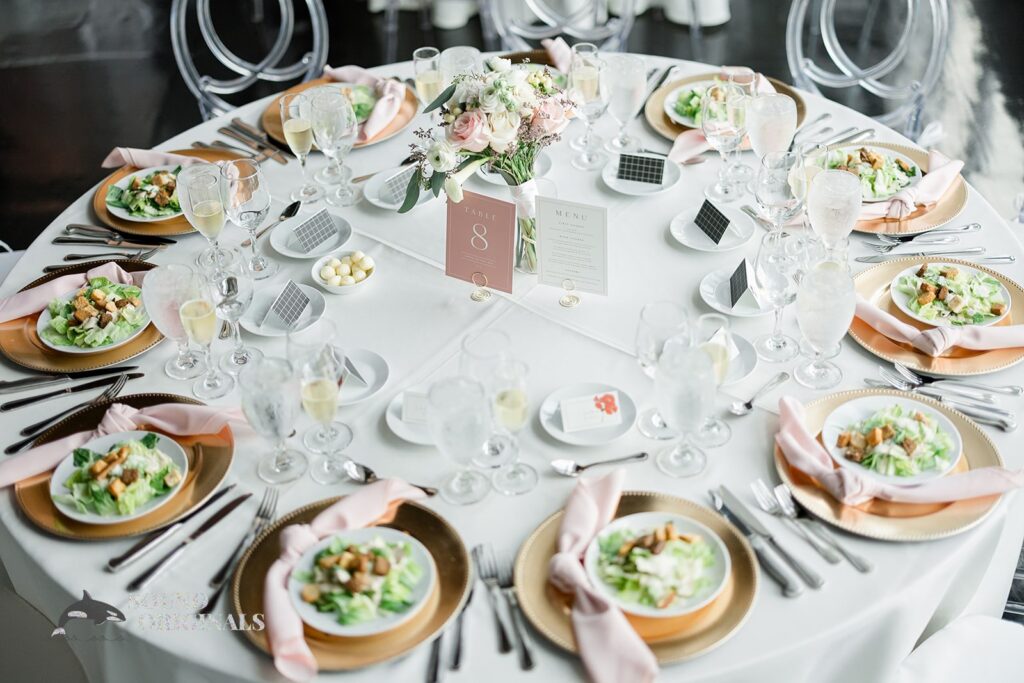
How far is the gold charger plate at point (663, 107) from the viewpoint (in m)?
2.66

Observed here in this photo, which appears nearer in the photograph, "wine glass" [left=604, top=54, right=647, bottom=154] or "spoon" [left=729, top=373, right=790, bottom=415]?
"spoon" [left=729, top=373, right=790, bottom=415]

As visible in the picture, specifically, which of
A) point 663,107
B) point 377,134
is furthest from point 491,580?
point 663,107

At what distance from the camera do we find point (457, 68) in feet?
8.16

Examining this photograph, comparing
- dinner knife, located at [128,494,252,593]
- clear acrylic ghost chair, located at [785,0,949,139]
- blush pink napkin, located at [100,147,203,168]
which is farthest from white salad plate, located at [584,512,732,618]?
clear acrylic ghost chair, located at [785,0,949,139]

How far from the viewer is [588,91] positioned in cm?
242

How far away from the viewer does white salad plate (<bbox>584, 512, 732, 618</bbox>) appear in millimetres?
1438

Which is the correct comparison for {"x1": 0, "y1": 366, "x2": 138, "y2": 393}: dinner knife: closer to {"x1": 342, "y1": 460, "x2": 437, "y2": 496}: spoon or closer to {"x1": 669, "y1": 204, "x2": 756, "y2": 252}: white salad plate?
{"x1": 342, "y1": 460, "x2": 437, "y2": 496}: spoon

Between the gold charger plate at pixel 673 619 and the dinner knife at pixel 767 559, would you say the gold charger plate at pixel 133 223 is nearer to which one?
the gold charger plate at pixel 673 619

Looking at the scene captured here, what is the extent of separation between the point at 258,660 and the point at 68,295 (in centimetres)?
106

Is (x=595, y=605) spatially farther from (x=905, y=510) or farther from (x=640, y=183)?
(x=640, y=183)

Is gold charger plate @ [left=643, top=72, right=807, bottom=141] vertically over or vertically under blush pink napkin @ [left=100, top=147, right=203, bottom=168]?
over

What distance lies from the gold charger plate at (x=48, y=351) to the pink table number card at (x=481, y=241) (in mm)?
624

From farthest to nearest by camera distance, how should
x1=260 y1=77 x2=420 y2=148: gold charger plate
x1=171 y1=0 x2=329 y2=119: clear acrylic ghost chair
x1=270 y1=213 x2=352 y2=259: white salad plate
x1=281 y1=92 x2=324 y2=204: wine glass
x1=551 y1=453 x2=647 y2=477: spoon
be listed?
x1=171 y1=0 x2=329 y2=119: clear acrylic ghost chair, x1=260 y1=77 x2=420 y2=148: gold charger plate, x1=281 y1=92 x2=324 y2=204: wine glass, x1=270 y1=213 x2=352 y2=259: white salad plate, x1=551 y1=453 x2=647 y2=477: spoon

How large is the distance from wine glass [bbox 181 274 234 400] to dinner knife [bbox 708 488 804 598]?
93cm
